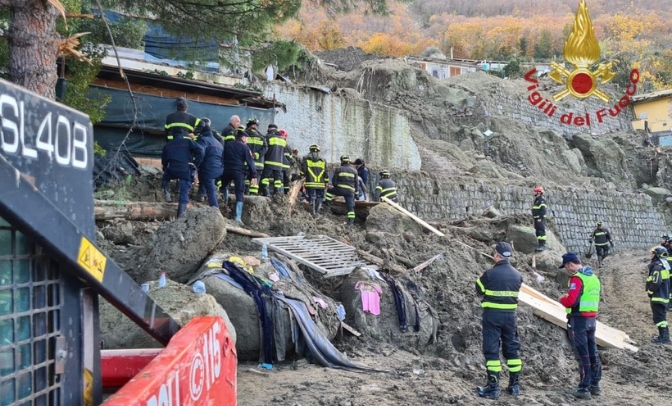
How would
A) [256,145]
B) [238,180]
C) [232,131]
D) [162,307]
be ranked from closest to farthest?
[162,307]
[238,180]
[232,131]
[256,145]

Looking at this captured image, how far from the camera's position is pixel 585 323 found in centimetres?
713

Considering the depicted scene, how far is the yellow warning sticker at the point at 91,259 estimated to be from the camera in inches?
73.4

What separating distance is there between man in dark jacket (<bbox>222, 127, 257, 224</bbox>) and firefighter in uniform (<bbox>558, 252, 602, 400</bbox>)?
599cm

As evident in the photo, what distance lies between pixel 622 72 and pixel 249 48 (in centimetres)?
4691

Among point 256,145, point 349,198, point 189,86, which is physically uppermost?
point 189,86

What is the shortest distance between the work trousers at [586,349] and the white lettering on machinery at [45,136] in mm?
6594

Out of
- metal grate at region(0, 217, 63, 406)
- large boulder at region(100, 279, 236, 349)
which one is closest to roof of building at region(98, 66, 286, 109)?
large boulder at region(100, 279, 236, 349)

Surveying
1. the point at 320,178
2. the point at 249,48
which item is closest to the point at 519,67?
the point at 320,178

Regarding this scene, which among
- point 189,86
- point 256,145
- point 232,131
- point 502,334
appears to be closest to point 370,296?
point 502,334

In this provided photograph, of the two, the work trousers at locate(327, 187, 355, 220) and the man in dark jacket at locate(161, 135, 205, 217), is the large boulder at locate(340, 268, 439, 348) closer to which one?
the man in dark jacket at locate(161, 135, 205, 217)

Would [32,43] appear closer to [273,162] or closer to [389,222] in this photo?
[273,162]

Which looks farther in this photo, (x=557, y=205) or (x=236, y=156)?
(x=557, y=205)

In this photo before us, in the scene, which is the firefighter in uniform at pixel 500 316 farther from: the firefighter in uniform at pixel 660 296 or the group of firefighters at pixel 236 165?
the group of firefighters at pixel 236 165

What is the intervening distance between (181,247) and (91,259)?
639cm
